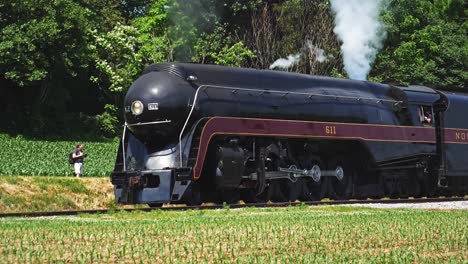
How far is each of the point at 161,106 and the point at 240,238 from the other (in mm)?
8427

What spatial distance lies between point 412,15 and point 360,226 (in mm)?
46787

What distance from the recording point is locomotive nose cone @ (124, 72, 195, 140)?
71.7 feet

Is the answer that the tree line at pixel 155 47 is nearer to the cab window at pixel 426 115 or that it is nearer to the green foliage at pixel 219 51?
the green foliage at pixel 219 51

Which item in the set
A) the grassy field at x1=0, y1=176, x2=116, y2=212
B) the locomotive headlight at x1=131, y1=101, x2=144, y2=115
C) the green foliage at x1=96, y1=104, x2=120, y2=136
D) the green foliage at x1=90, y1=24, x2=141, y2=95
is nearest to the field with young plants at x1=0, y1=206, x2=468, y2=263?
the locomotive headlight at x1=131, y1=101, x2=144, y2=115

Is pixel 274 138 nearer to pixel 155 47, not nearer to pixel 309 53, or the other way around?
pixel 309 53

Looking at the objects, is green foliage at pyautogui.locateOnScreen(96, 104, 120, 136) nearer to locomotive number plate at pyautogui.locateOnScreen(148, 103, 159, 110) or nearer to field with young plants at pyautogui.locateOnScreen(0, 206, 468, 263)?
locomotive number plate at pyautogui.locateOnScreen(148, 103, 159, 110)

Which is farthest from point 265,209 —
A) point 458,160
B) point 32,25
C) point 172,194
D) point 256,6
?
point 256,6

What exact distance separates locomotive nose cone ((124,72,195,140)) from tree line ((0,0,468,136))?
28.5m

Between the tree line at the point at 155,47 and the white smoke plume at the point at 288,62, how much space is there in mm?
386

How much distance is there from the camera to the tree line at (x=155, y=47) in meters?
52.8

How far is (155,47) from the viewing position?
5612cm

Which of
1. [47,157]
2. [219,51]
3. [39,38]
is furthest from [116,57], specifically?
[47,157]

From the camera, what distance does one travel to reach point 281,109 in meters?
23.9

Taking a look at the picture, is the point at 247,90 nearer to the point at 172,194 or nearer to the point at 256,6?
the point at 172,194
